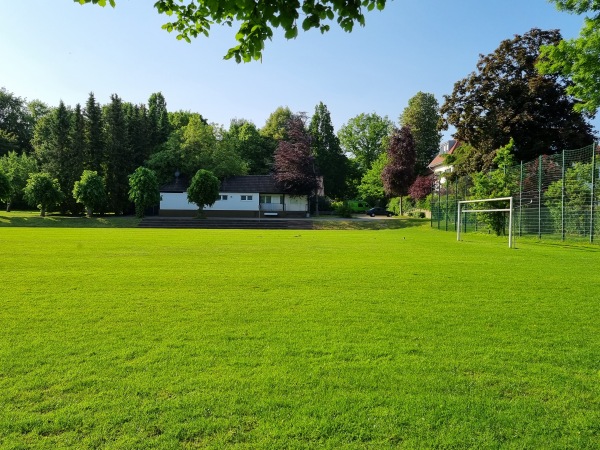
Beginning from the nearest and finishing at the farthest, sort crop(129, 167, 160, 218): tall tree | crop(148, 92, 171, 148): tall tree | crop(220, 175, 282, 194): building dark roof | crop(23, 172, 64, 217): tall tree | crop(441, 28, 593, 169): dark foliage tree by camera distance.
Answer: crop(441, 28, 593, 169): dark foliage tree < crop(23, 172, 64, 217): tall tree < crop(129, 167, 160, 218): tall tree < crop(220, 175, 282, 194): building dark roof < crop(148, 92, 171, 148): tall tree

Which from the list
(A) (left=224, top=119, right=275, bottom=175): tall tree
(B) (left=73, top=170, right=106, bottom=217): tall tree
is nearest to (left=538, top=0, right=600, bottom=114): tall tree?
(B) (left=73, top=170, right=106, bottom=217): tall tree

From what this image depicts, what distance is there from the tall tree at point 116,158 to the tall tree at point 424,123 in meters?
44.6

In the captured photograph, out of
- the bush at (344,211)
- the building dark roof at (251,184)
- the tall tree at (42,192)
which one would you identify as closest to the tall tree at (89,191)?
the tall tree at (42,192)

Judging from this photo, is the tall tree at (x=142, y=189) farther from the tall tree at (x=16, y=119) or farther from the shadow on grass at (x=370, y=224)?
the tall tree at (x=16, y=119)

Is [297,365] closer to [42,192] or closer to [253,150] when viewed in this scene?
[42,192]

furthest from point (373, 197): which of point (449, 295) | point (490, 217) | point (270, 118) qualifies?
point (449, 295)

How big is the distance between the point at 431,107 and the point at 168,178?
4565 cm

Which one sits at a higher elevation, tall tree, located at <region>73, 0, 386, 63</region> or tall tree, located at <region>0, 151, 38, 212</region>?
tall tree, located at <region>0, 151, 38, 212</region>

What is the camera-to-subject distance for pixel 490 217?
23.3 metres

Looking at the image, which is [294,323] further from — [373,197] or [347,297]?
[373,197]

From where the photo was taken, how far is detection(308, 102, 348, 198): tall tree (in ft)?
220

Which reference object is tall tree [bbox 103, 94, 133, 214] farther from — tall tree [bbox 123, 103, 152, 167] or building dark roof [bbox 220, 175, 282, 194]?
building dark roof [bbox 220, 175, 282, 194]

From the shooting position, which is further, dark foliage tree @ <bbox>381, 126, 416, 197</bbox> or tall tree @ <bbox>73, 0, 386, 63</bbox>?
dark foliage tree @ <bbox>381, 126, 416, 197</bbox>

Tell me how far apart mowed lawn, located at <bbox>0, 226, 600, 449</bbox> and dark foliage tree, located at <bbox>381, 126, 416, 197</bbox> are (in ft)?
146
